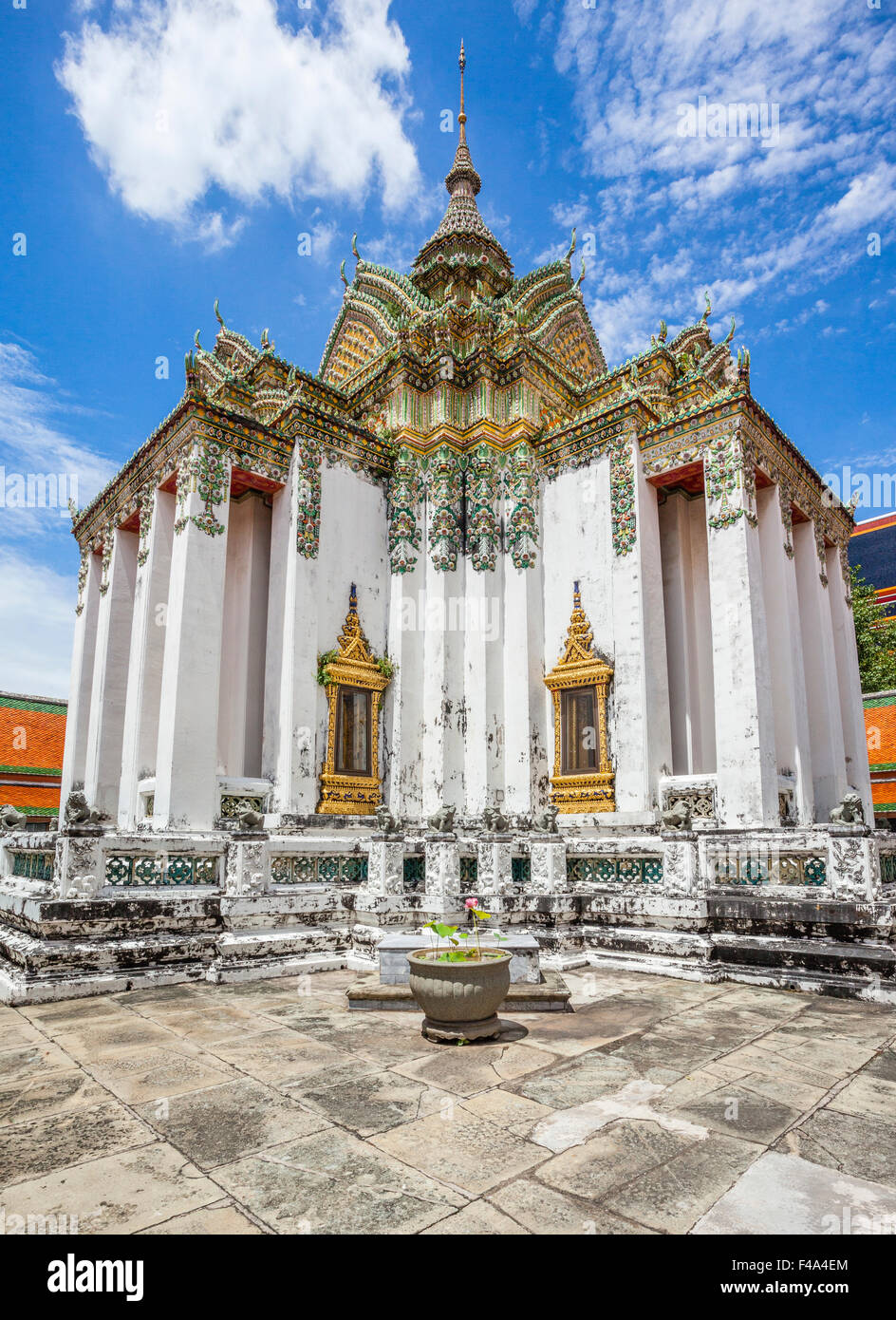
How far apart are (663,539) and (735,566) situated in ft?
9.17

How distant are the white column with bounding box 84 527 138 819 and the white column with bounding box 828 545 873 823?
15.3 m

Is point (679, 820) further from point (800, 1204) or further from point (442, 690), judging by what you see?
point (800, 1204)

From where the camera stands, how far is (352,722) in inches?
535

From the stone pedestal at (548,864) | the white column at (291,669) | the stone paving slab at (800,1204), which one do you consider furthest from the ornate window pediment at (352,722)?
A: the stone paving slab at (800,1204)

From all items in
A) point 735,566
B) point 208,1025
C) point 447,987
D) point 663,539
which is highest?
point 663,539

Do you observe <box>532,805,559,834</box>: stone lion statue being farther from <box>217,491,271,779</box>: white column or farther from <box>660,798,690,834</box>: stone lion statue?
<box>217,491,271,779</box>: white column

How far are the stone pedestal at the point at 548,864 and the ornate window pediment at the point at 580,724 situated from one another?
120 inches

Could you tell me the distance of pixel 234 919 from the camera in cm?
864

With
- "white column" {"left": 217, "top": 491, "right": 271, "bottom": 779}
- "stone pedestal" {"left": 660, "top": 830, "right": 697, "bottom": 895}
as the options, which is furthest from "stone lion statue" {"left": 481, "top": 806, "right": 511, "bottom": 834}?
"white column" {"left": 217, "top": 491, "right": 271, "bottom": 779}

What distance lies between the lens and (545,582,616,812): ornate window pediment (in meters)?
13.1

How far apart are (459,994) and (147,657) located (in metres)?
9.86

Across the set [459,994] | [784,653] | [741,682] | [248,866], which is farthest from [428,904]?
[784,653]
